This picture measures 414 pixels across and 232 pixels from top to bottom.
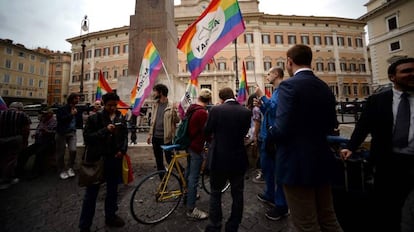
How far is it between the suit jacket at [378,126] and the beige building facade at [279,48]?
31.7m

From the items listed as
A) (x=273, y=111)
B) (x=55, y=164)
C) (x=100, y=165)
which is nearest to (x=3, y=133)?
(x=55, y=164)

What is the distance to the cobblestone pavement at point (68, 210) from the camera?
2371 mm

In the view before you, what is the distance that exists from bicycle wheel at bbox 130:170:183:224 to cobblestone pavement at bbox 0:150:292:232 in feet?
0.41

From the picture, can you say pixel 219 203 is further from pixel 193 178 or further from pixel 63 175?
pixel 63 175

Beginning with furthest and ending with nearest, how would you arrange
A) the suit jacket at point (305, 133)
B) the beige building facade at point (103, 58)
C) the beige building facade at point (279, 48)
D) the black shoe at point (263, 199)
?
1. the beige building facade at point (103, 58)
2. the beige building facade at point (279, 48)
3. the black shoe at point (263, 199)
4. the suit jacket at point (305, 133)

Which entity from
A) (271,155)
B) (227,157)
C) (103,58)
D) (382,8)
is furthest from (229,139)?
(103,58)

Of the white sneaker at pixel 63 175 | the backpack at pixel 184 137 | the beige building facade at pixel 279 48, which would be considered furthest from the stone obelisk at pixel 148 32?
the beige building facade at pixel 279 48

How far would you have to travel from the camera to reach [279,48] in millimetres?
35938

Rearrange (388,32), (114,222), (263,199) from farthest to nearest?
(388,32)
(263,199)
(114,222)

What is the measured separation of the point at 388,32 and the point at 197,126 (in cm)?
3898

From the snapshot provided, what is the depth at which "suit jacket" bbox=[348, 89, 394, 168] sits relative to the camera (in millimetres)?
1618

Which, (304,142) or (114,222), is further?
(114,222)

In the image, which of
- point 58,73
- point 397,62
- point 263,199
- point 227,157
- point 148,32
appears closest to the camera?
point 397,62

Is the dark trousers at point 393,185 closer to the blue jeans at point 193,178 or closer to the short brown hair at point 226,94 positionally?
the short brown hair at point 226,94
